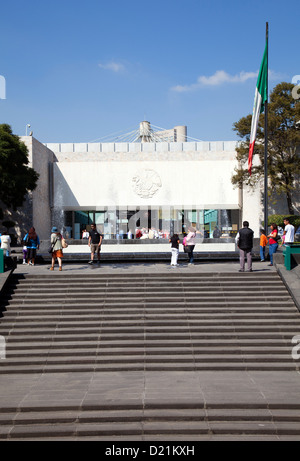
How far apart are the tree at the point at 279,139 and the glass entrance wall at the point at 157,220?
17.4 ft

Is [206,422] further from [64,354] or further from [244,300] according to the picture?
[244,300]

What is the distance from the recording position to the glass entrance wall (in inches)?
1522

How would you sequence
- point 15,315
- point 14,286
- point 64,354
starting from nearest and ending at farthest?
1. point 64,354
2. point 15,315
3. point 14,286

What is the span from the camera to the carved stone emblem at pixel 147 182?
3775 cm

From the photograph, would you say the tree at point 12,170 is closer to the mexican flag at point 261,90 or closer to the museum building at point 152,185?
the museum building at point 152,185

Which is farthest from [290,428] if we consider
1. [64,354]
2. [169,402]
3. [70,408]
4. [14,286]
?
[14,286]

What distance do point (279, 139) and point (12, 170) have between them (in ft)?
65.0

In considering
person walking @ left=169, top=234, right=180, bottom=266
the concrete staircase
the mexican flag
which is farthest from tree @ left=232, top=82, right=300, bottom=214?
the concrete staircase

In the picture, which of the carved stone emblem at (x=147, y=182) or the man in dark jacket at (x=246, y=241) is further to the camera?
the carved stone emblem at (x=147, y=182)

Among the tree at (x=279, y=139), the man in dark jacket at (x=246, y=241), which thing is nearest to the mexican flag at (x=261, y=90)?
the man in dark jacket at (x=246, y=241)
